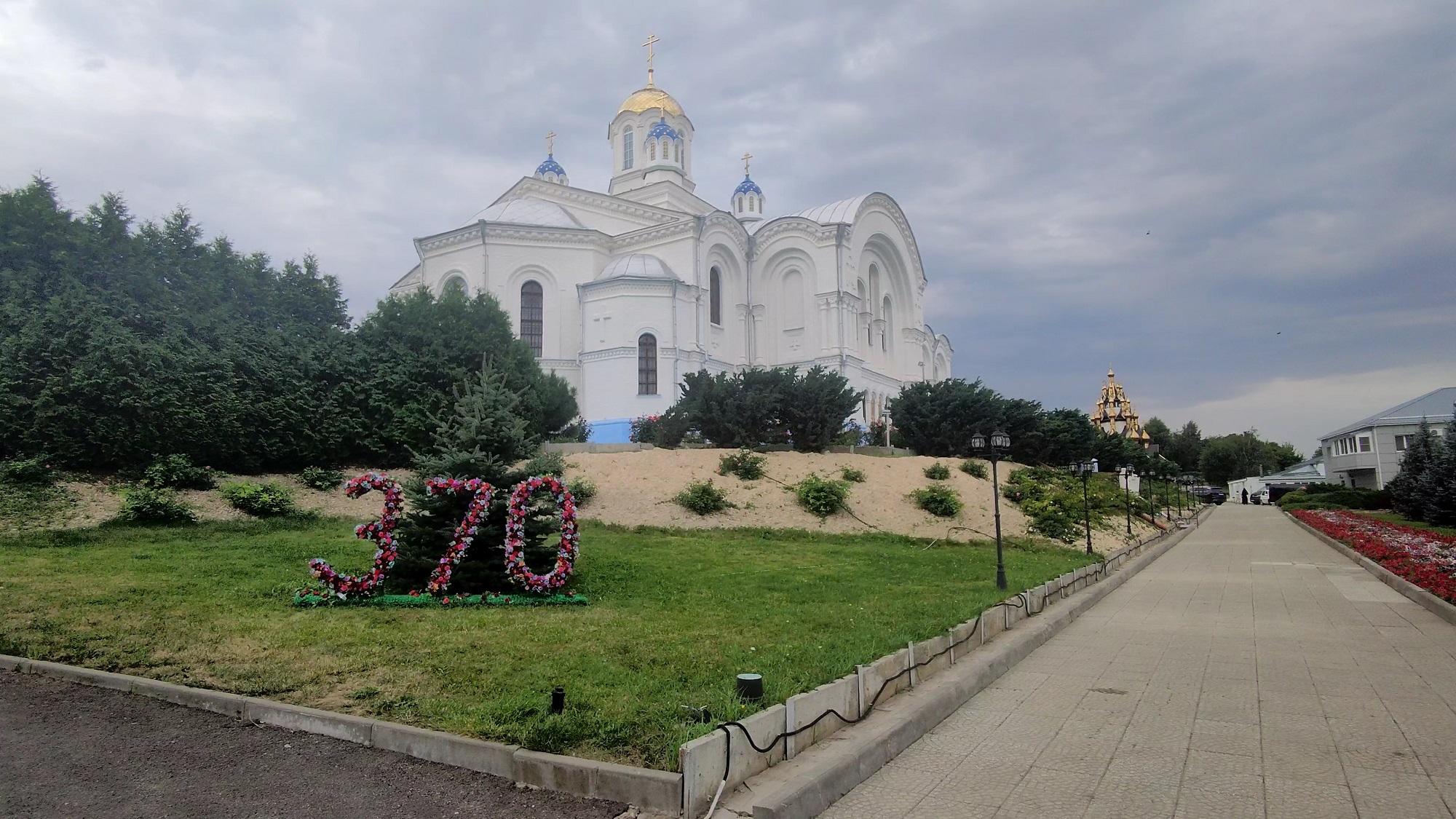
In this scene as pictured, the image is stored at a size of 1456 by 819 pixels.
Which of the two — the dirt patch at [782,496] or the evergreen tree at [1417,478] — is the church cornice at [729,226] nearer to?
the dirt patch at [782,496]

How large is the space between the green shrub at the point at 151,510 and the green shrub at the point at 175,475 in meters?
1.13

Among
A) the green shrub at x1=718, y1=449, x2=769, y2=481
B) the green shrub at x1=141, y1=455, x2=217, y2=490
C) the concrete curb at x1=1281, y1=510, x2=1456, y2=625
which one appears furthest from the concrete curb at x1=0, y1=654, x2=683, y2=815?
the green shrub at x1=718, y1=449, x2=769, y2=481

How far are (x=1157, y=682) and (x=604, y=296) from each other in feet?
86.7

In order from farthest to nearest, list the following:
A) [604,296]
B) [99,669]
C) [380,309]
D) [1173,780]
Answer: [604,296] < [380,309] < [99,669] < [1173,780]

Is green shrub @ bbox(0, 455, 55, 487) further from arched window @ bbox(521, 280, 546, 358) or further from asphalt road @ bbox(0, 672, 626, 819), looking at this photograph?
arched window @ bbox(521, 280, 546, 358)

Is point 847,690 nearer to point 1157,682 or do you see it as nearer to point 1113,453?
point 1157,682

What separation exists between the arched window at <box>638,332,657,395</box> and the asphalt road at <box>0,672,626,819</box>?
25.6 meters

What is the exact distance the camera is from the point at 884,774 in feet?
15.0

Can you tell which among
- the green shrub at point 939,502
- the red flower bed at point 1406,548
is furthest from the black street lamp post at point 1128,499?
the green shrub at point 939,502

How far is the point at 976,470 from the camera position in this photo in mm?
22891

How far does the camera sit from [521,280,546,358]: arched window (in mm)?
32188

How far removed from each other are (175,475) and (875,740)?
1533cm

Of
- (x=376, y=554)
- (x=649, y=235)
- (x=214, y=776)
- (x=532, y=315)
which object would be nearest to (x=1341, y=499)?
(x=649, y=235)

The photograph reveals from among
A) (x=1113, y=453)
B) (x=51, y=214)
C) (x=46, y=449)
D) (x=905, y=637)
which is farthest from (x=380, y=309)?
(x=1113, y=453)
